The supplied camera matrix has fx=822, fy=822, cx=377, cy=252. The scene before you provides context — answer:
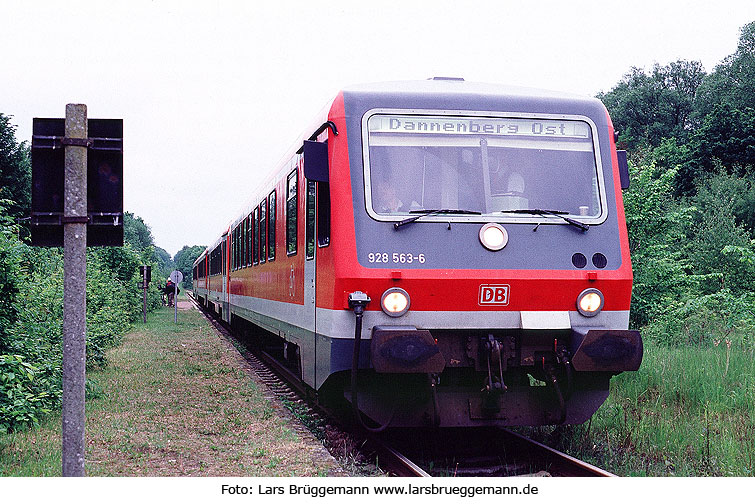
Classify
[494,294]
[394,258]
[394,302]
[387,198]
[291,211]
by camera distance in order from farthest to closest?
[291,211] < [387,198] < [494,294] < [394,258] < [394,302]

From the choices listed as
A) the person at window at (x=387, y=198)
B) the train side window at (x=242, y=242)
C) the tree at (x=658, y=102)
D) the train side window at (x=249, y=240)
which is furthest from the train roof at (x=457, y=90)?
the tree at (x=658, y=102)

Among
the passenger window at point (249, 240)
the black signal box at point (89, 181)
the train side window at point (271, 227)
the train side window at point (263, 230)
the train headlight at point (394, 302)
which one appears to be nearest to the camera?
the black signal box at point (89, 181)

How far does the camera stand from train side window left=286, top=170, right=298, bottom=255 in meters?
9.26

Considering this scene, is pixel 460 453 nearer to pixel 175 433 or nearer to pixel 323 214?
pixel 323 214

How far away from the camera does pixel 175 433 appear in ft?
27.9

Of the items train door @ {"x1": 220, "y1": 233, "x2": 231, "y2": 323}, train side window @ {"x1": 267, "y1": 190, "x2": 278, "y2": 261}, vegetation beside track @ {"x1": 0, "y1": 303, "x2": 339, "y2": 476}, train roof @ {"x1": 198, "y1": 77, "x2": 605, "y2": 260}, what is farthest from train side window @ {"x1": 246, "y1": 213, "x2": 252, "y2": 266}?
train roof @ {"x1": 198, "y1": 77, "x2": 605, "y2": 260}

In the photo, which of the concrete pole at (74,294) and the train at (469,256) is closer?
the concrete pole at (74,294)

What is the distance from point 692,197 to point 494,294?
123ft

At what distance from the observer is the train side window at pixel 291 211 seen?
9257mm

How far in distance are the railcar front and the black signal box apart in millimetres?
2445

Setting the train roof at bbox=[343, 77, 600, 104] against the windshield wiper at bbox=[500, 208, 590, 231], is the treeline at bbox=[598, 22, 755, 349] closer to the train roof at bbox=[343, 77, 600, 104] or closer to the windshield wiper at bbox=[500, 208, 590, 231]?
the windshield wiper at bbox=[500, 208, 590, 231]

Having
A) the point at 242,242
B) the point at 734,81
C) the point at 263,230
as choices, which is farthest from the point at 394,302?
the point at 734,81

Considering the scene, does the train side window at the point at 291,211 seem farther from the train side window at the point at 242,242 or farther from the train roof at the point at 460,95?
the train side window at the point at 242,242

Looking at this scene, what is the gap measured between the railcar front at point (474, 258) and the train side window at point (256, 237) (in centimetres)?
640
